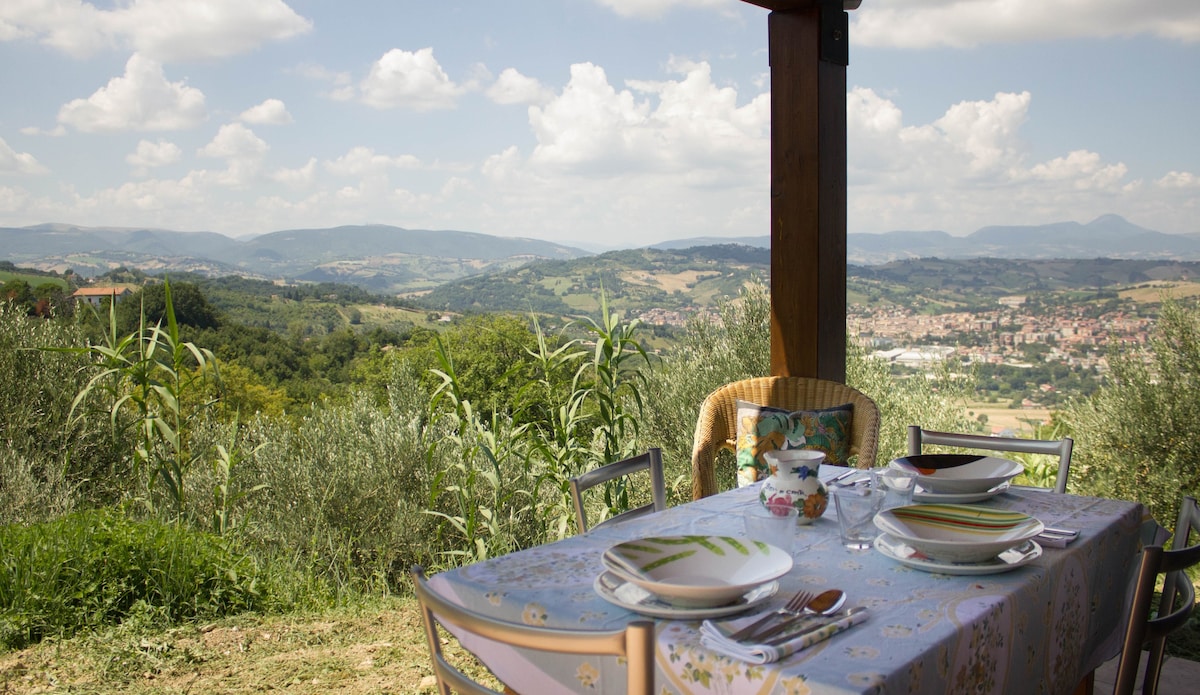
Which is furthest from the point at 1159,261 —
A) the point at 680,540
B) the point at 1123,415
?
the point at 680,540

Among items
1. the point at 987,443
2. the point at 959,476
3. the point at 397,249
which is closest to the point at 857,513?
the point at 959,476

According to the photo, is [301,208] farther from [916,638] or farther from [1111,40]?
[916,638]

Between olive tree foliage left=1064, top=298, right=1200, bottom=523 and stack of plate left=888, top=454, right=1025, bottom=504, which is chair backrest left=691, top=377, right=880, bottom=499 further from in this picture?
olive tree foliage left=1064, top=298, right=1200, bottom=523

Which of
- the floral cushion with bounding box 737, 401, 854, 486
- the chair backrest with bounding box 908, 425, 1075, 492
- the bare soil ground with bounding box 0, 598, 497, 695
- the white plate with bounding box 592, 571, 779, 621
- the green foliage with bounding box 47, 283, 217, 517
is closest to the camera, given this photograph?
the white plate with bounding box 592, 571, 779, 621

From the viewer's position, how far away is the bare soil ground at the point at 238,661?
2.45 metres

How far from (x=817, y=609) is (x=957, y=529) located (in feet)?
1.59

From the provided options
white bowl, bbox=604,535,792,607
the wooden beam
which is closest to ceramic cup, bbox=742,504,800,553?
white bowl, bbox=604,535,792,607

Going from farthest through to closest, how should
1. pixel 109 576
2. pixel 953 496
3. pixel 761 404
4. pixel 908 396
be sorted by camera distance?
pixel 908 396 → pixel 761 404 → pixel 109 576 → pixel 953 496

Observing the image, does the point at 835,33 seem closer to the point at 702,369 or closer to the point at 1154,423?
the point at 702,369

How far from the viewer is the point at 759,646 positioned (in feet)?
3.38

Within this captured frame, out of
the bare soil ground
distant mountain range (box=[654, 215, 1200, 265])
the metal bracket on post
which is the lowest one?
the bare soil ground

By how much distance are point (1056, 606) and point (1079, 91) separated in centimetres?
940

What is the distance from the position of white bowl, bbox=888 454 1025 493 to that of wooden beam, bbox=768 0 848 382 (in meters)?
1.09

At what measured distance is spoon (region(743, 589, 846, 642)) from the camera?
108 centimetres
